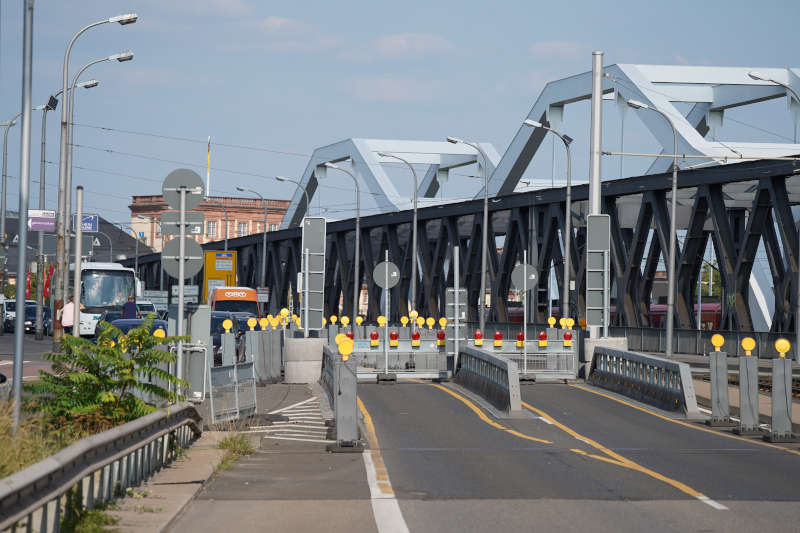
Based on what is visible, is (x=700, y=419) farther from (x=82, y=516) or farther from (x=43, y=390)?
(x=82, y=516)

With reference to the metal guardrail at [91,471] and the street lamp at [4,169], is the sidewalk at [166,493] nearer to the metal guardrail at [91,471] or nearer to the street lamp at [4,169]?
the metal guardrail at [91,471]

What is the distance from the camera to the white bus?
5434 centimetres

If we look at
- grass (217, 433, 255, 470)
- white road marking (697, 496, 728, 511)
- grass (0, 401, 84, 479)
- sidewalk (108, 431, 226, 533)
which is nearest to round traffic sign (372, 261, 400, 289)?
grass (217, 433, 255, 470)

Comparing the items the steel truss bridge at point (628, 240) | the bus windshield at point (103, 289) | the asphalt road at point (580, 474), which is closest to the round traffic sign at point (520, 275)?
the steel truss bridge at point (628, 240)

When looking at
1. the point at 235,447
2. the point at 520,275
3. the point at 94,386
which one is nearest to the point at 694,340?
the point at 520,275

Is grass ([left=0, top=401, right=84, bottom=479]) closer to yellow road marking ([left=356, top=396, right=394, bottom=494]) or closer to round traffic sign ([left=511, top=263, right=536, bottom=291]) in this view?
yellow road marking ([left=356, top=396, right=394, bottom=494])

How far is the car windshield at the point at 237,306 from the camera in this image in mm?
52688

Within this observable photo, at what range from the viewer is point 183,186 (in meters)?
17.7

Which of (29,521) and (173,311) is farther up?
(173,311)

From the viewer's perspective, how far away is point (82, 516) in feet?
28.3

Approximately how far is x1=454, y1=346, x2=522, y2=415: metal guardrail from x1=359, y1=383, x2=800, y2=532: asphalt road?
26.8 inches

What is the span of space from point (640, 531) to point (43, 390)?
20.3 ft

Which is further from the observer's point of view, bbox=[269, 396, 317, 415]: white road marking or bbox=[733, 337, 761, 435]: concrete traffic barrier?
bbox=[269, 396, 317, 415]: white road marking

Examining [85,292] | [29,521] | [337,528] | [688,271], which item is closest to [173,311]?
[337,528]
